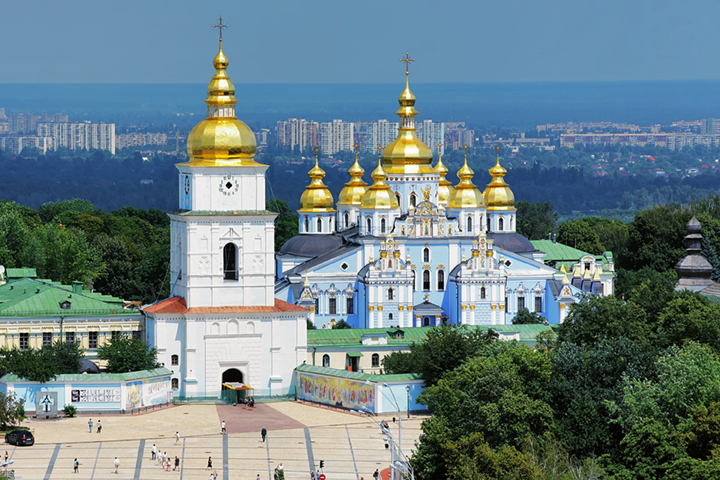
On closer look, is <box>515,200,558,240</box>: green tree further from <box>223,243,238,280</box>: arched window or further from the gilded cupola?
<box>223,243,238,280</box>: arched window

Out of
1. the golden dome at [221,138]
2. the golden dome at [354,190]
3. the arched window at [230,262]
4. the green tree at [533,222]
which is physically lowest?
the arched window at [230,262]

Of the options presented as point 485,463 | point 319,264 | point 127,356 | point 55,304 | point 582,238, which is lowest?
point 485,463

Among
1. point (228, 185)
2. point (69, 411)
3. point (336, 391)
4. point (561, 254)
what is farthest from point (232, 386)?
point (561, 254)

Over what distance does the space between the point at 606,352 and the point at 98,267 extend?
2974 cm

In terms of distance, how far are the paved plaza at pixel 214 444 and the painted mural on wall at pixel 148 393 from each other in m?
0.45

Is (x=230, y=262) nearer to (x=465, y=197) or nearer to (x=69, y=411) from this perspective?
(x=69, y=411)

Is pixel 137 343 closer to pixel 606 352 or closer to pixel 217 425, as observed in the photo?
pixel 217 425

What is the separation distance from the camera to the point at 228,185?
47.1m

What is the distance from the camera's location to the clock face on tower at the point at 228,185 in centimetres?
4700

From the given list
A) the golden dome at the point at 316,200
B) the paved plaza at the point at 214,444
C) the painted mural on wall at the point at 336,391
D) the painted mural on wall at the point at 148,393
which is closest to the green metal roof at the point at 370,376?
the painted mural on wall at the point at 336,391

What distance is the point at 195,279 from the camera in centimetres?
4669

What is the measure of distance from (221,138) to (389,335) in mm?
8801

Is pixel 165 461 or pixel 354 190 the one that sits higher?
pixel 354 190

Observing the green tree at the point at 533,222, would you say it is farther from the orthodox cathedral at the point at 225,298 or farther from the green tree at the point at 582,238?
the orthodox cathedral at the point at 225,298
